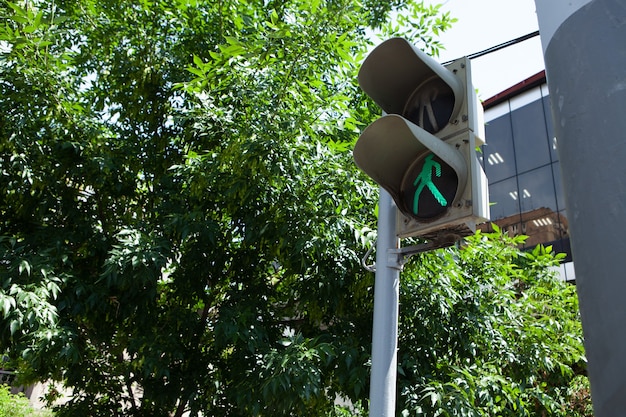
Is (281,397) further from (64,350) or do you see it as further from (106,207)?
(106,207)

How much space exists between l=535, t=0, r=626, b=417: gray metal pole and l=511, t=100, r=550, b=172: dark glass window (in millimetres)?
25449

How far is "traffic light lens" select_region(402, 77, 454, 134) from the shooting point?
2643 mm

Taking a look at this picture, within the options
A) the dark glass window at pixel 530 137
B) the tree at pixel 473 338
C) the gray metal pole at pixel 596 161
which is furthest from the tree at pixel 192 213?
the dark glass window at pixel 530 137

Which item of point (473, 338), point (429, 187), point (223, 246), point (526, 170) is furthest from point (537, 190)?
point (429, 187)

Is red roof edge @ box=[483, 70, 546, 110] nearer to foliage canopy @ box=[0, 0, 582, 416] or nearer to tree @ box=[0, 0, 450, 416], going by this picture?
tree @ box=[0, 0, 450, 416]

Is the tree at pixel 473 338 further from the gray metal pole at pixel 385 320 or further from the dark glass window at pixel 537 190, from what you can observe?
the dark glass window at pixel 537 190

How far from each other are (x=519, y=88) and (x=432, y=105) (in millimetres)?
25494

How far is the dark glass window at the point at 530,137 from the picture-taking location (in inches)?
987

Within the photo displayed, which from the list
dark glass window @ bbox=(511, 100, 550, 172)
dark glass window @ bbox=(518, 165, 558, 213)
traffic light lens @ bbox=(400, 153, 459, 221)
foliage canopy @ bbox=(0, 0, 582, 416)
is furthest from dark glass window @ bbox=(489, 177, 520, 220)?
traffic light lens @ bbox=(400, 153, 459, 221)

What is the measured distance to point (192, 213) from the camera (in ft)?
16.8

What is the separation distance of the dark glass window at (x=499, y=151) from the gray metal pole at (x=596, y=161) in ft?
85.6

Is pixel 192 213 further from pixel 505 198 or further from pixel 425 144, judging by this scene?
pixel 505 198

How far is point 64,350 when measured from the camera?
4.43 m

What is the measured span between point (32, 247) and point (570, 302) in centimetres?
595
